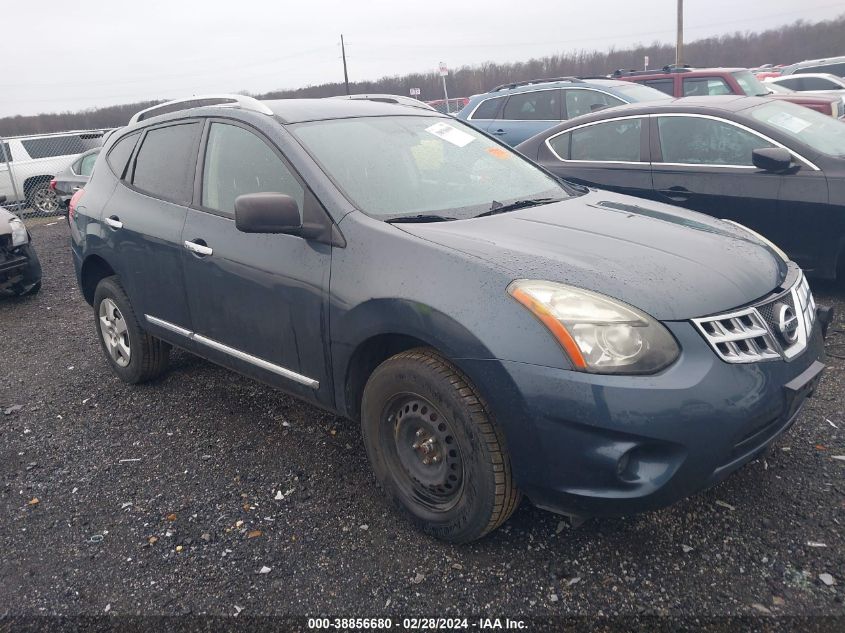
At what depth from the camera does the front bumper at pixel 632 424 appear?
7.18 ft

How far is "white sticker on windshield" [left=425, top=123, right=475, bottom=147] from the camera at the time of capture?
12.2 ft

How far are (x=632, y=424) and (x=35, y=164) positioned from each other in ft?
52.7

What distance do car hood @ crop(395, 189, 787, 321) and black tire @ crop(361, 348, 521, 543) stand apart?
1.59ft

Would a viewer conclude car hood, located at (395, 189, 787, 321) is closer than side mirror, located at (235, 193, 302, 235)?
Yes

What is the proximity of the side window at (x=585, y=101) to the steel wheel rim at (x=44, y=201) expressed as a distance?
447 inches

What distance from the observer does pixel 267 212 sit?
2.83m

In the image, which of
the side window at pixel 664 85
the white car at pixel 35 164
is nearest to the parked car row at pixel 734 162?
the side window at pixel 664 85

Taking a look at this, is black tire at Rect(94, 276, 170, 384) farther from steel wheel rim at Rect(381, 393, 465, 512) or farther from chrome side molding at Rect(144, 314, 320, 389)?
steel wheel rim at Rect(381, 393, 465, 512)

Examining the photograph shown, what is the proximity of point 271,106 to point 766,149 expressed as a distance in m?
3.58

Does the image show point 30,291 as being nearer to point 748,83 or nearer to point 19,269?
point 19,269

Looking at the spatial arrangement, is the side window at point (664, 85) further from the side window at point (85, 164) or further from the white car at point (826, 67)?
the white car at point (826, 67)

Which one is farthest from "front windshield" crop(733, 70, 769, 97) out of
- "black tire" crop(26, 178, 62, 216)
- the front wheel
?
the front wheel

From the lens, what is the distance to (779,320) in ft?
8.25

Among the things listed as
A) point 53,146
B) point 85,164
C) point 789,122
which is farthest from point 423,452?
point 53,146
